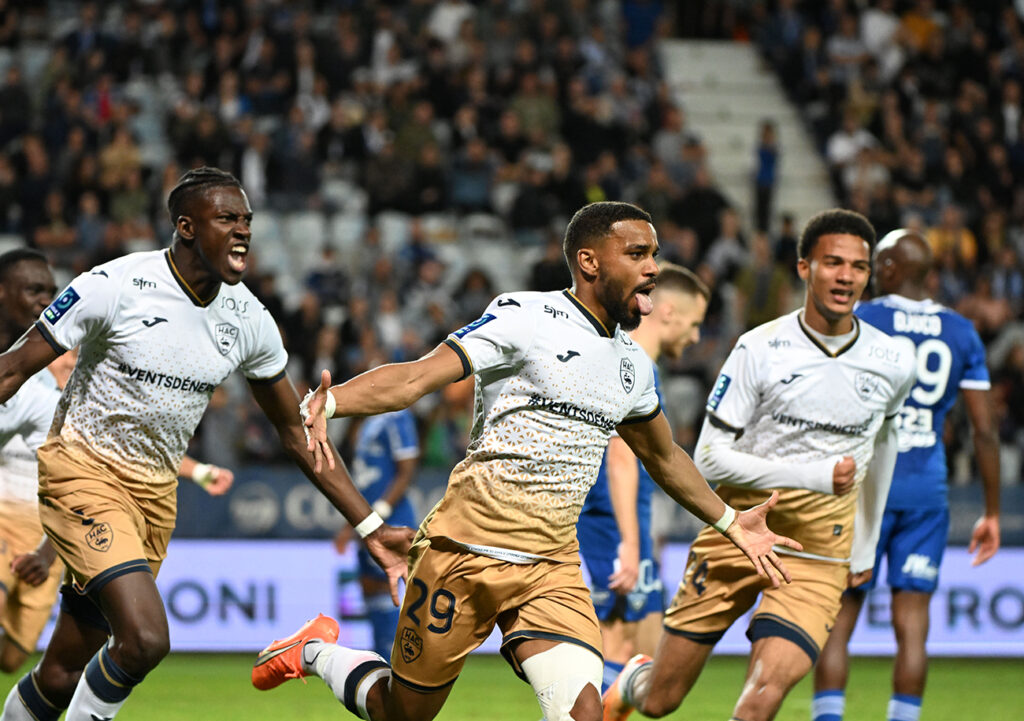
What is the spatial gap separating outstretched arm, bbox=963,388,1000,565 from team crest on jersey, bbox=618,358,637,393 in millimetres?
3047

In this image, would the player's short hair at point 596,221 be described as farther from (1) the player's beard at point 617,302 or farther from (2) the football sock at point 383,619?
(2) the football sock at point 383,619

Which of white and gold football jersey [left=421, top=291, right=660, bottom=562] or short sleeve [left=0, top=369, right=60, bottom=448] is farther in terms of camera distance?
short sleeve [left=0, top=369, right=60, bottom=448]

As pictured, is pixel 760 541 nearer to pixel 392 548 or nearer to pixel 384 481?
pixel 392 548

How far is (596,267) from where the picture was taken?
542 cm

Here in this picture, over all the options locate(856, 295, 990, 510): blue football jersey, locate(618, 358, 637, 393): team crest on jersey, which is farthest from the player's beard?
locate(856, 295, 990, 510): blue football jersey

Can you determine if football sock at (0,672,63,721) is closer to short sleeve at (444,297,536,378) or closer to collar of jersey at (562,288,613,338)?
short sleeve at (444,297,536,378)

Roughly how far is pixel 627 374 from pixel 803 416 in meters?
1.26

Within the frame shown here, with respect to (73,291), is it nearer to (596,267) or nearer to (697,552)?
(596,267)

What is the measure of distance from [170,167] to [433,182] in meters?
3.17

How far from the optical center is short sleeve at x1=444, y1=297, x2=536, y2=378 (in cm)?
502

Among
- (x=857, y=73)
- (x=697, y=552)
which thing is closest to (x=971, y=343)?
(x=697, y=552)

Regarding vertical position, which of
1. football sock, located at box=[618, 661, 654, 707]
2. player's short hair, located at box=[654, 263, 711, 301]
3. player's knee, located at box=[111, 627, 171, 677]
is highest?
player's short hair, located at box=[654, 263, 711, 301]

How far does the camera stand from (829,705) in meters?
6.99

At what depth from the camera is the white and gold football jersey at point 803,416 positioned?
636 centimetres
